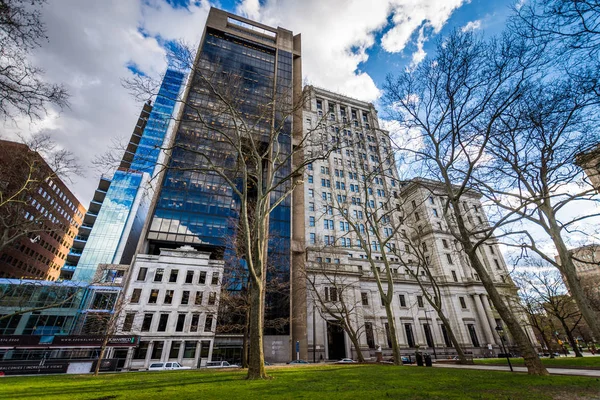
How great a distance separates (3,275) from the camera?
52500mm

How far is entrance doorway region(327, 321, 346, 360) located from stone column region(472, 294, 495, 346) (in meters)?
25.1

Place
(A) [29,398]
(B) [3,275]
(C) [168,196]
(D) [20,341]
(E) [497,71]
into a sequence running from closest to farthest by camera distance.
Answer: (A) [29,398] < (E) [497,71] < (D) [20,341] < (C) [168,196] < (B) [3,275]

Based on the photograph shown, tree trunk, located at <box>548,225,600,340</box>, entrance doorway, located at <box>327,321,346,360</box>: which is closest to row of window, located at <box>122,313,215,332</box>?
entrance doorway, located at <box>327,321,346,360</box>

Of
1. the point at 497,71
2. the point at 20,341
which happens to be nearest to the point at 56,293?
the point at 20,341

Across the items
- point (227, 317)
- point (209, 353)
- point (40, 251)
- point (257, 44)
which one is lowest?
point (209, 353)

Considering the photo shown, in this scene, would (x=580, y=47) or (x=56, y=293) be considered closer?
(x=580, y=47)

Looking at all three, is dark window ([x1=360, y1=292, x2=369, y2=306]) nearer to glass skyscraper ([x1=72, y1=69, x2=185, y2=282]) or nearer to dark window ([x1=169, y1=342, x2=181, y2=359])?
dark window ([x1=169, y1=342, x2=181, y2=359])

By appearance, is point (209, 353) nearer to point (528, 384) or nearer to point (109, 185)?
point (528, 384)

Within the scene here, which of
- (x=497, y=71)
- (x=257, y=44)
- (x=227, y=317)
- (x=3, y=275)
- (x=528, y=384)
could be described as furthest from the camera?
(x=257, y=44)

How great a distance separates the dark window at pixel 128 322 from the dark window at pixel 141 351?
2.91m

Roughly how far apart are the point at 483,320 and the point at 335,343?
26426 millimetres

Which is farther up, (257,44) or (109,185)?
(257,44)

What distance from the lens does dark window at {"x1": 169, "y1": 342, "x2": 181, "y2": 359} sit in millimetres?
34731

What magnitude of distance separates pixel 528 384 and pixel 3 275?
8144 cm
